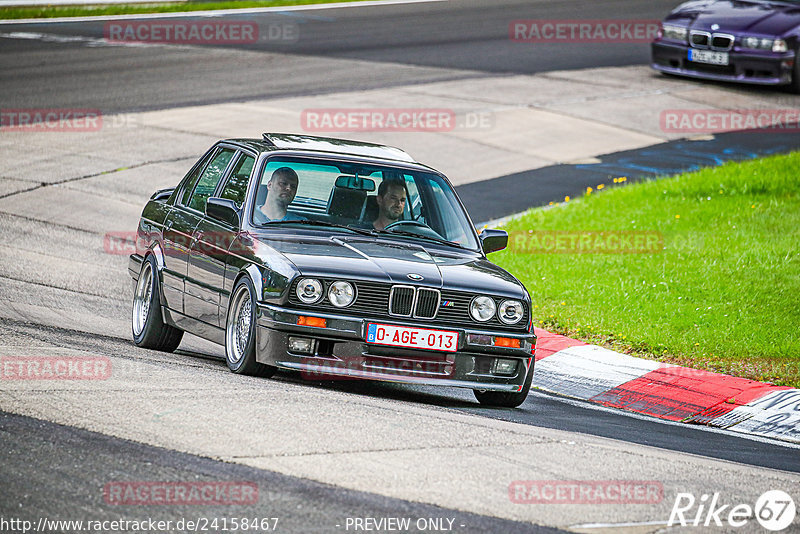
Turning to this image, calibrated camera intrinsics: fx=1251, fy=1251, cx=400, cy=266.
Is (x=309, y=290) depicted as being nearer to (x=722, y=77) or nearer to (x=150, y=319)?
→ (x=150, y=319)

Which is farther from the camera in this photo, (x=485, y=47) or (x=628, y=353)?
(x=485, y=47)

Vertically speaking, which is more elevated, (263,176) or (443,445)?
(263,176)

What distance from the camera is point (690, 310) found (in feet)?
35.7

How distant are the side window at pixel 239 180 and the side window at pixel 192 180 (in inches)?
22.4

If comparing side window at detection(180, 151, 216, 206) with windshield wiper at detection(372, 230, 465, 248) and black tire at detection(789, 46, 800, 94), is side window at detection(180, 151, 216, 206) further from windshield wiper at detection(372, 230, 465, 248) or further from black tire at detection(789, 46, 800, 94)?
black tire at detection(789, 46, 800, 94)

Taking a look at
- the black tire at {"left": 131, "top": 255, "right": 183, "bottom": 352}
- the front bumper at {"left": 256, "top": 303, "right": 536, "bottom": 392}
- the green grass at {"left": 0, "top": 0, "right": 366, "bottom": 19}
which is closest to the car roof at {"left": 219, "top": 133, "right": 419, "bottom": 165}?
the black tire at {"left": 131, "top": 255, "right": 183, "bottom": 352}

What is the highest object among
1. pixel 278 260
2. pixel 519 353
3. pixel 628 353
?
pixel 278 260

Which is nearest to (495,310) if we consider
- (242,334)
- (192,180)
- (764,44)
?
(242,334)

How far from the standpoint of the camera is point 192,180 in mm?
9500

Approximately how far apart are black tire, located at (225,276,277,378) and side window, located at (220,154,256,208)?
83cm

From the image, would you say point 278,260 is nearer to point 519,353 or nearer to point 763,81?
point 519,353

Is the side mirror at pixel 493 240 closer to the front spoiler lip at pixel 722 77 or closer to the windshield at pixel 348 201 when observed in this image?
A: the windshield at pixel 348 201

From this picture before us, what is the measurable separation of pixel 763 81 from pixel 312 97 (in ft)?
25.4

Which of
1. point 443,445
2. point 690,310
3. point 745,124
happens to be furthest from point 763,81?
point 443,445
